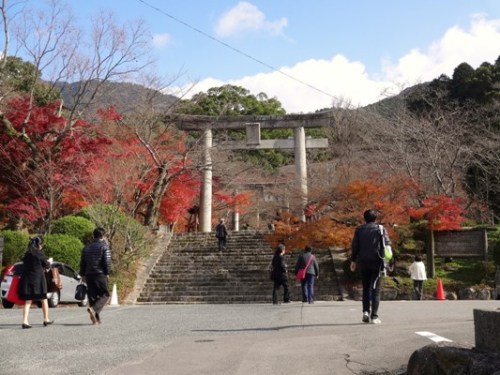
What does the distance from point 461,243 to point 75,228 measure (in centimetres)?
1339

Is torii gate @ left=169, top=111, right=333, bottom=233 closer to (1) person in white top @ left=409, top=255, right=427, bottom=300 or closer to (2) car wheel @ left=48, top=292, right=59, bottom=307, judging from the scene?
(1) person in white top @ left=409, top=255, right=427, bottom=300

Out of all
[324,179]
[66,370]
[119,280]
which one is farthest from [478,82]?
[66,370]

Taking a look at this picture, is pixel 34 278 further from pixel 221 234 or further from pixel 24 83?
pixel 24 83

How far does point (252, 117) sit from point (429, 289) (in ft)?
49.9

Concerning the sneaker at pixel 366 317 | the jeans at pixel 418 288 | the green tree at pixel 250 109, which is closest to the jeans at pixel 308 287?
the jeans at pixel 418 288

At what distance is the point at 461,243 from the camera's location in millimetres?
19406

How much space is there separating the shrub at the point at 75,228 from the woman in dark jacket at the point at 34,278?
10911mm

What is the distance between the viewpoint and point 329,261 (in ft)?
70.2

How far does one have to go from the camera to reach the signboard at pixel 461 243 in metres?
19.0

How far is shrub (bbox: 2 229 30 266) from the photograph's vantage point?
19.2 m

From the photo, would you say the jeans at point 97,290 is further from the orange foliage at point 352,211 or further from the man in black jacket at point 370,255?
the orange foliage at point 352,211

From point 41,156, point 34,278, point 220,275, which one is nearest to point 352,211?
point 220,275

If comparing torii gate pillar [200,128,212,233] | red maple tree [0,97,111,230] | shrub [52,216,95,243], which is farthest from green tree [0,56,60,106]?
torii gate pillar [200,128,212,233]

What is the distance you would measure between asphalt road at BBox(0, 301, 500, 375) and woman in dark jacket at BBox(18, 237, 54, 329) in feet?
1.51
